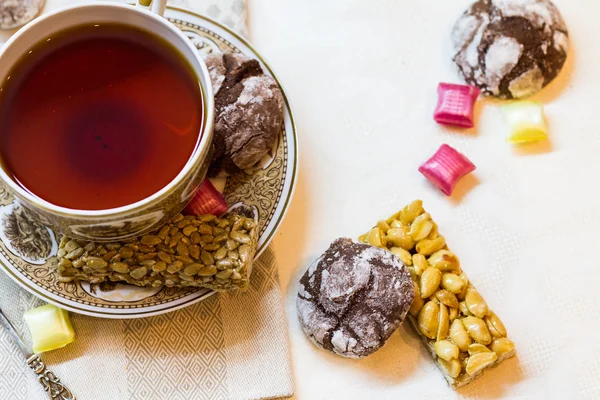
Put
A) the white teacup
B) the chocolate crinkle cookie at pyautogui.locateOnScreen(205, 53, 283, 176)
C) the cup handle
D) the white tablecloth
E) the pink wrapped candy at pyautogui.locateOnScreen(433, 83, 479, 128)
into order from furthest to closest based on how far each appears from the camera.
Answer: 1. the pink wrapped candy at pyautogui.locateOnScreen(433, 83, 479, 128)
2. the white tablecloth
3. the chocolate crinkle cookie at pyautogui.locateOnScreen(205, 53, 283, 176)
4. the cup handle
5. the white teacup

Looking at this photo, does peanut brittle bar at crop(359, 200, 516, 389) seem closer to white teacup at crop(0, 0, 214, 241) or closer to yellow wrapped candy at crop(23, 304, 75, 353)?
white teacup at crop(0, 0, 214, 241)

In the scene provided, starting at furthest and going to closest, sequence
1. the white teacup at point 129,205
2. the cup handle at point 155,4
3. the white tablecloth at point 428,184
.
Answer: the white tablecloth at point 428,184
the cup handle at point 155,4
the white teacup at point 129,205

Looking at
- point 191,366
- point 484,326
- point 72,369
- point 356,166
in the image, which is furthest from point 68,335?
point 484,326

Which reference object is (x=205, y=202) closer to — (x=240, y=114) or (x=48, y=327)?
(x=240, y=114)

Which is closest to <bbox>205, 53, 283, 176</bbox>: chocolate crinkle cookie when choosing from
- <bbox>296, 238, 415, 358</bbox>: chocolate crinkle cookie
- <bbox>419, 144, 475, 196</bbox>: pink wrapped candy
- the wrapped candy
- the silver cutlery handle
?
the wrapped candy

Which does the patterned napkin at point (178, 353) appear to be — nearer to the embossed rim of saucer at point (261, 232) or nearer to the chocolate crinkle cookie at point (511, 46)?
the embossed rim of saucer at point (261, 232)

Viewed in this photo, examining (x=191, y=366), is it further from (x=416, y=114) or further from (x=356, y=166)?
(x=416, y=114)

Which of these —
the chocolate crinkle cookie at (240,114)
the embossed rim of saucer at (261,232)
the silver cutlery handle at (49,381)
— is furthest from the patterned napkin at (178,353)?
the chocolate crinkle cookie at (240,114)
